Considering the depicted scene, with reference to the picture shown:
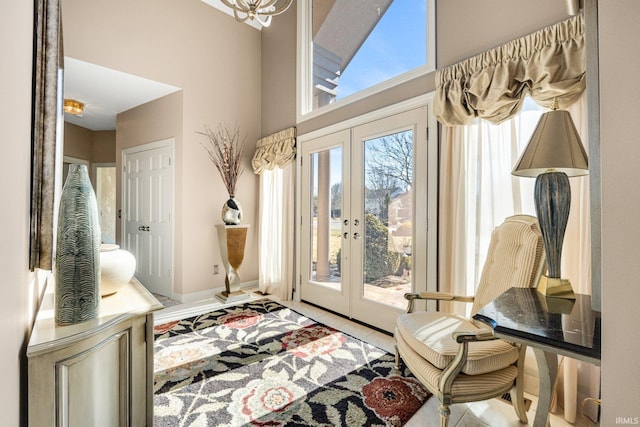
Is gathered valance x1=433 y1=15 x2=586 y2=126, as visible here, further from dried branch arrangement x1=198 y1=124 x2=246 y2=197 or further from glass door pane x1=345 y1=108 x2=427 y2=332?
dried branch arrangement x1=198 y1=124 x2=246 y2=197

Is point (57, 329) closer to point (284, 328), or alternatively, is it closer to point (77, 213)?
point (77, 213)

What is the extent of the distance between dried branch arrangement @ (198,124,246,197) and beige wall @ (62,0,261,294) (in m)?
A: 0.11

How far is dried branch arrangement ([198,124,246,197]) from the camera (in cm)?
386

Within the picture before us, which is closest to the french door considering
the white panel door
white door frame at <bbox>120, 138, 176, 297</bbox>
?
white door frame at <bbox>120, 138, 176, 297</bbox>

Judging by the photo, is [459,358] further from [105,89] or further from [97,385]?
[105,89]

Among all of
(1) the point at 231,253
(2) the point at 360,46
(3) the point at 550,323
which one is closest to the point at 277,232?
(1) the point at 231,253

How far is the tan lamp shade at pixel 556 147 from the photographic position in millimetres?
1283

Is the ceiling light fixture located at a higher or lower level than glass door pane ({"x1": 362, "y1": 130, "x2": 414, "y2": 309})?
higher

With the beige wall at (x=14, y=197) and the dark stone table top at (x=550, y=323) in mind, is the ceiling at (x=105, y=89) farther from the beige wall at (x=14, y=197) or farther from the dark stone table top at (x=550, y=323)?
the dark stone table top at (x=550, y=323)

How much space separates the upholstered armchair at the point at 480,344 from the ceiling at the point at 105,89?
12.7 ft

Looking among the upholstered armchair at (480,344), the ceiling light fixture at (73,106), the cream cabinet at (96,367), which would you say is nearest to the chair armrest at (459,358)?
the upholstered armchair at (480,344)

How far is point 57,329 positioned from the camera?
94cm

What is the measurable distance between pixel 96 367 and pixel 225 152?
3.20 meters

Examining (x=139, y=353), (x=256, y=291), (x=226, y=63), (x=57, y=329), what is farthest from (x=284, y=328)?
(x=226, y=63)
